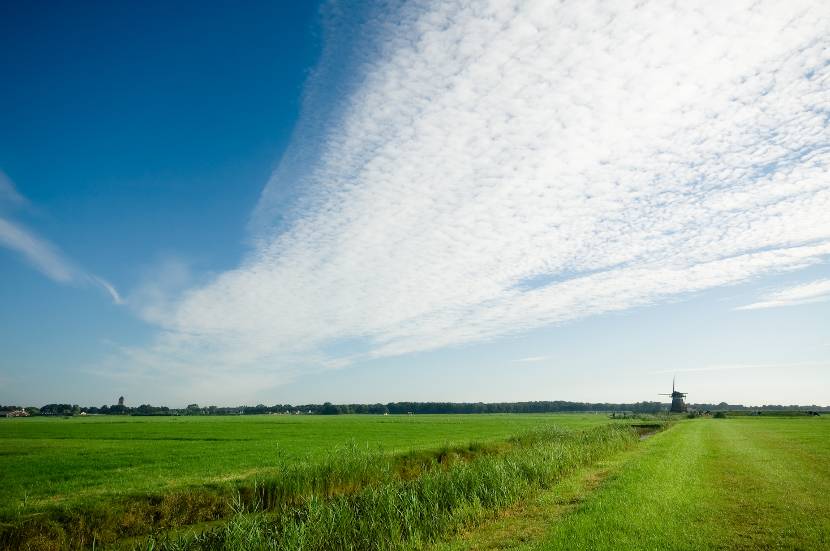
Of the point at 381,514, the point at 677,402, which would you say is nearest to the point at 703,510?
the point at 381,514

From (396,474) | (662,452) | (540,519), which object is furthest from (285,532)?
(662,452)

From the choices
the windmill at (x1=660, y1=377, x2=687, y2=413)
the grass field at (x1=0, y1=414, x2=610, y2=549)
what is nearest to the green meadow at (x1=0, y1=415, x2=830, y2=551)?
the grass field at (x1=0, y1=414, x2=610, y2=549)

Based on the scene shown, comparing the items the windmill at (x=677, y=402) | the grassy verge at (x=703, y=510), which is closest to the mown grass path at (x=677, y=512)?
the grassy verge at (x=703, y=510)

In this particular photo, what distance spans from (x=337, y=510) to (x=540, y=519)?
6526 millimetres

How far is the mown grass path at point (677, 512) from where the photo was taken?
11016mm

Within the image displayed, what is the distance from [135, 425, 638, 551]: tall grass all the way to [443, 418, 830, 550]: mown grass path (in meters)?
1.29

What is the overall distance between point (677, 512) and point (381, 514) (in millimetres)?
8987

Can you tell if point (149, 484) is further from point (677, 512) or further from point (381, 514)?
point (677, 512)

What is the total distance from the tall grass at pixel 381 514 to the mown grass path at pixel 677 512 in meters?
1.29

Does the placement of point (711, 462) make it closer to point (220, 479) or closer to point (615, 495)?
point (615, 495)

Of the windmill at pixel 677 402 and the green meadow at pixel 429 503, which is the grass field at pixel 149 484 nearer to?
the green meadow at pixel 429 503

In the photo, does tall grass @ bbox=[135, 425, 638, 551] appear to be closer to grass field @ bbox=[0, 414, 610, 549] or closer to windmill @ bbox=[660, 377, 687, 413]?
grass field @ bbox=[0, 414, 610, 549]

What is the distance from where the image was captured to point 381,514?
622 inches

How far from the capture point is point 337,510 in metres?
15.6
